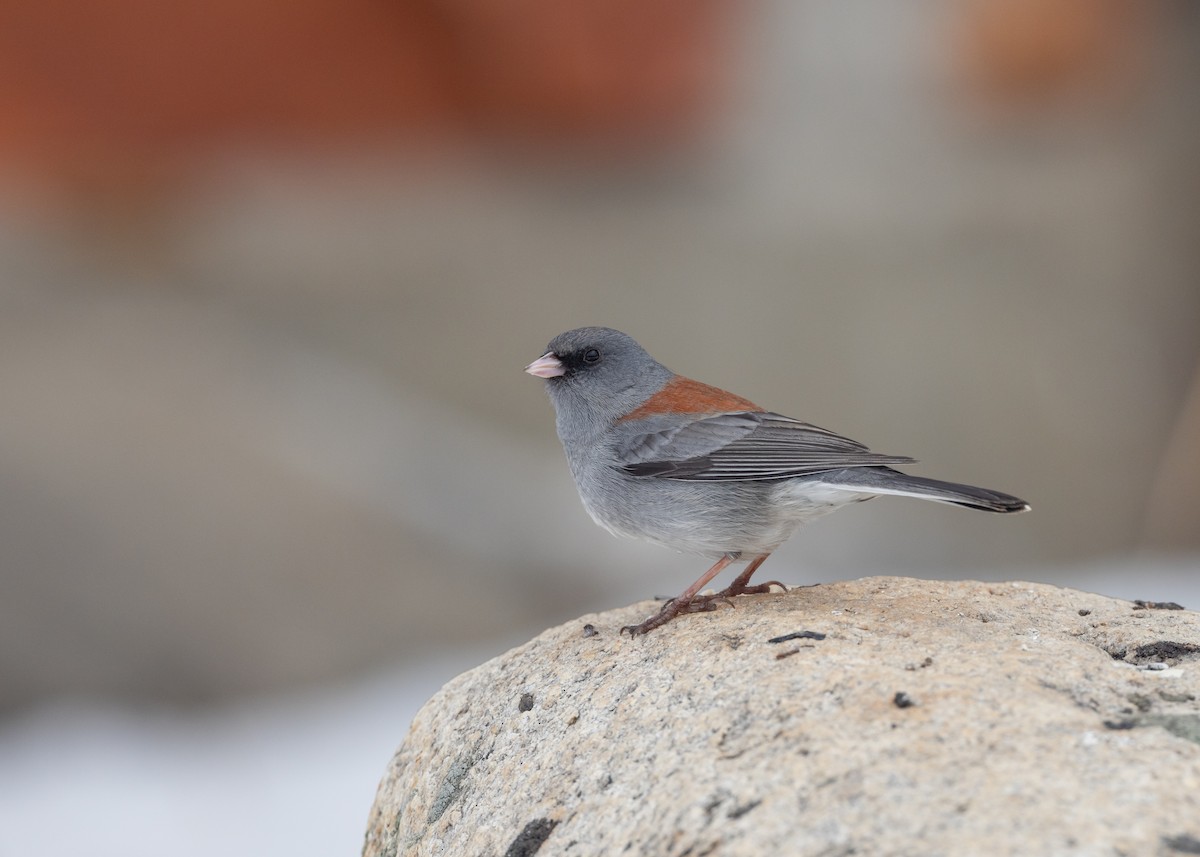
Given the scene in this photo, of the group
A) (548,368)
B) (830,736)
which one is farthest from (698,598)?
(830,736)

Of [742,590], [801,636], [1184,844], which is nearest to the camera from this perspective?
[1184,844]

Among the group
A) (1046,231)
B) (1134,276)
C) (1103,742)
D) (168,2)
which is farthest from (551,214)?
(1103,742)

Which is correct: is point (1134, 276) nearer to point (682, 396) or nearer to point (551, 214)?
point (551, 214)

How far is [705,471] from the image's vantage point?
2.85 metres

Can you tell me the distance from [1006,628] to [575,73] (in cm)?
527

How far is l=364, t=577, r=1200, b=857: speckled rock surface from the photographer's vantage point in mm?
1444

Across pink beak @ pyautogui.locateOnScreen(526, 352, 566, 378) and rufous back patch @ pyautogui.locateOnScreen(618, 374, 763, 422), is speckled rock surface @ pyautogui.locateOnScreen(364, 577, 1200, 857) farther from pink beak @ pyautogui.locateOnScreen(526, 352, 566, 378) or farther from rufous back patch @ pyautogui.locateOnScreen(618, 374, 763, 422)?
pink beak @ pyautogui.locateOnScreen(526, 352, 566, 378)

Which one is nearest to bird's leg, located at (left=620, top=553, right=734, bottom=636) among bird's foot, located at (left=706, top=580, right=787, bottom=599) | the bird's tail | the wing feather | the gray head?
bird's foot, located at (left=706, top=580, right=787, bottom=599)

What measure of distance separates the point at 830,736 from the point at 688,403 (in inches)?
58.8

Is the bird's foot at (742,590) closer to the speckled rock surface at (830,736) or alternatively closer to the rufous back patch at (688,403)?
the speckled rock surface at (830,736)

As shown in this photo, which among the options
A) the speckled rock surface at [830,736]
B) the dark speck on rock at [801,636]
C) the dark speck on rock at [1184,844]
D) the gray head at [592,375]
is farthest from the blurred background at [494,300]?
the dark speck on rock at [1184,844]

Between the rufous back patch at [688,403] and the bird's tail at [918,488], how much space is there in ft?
1.50

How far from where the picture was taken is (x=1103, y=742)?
1.60 m

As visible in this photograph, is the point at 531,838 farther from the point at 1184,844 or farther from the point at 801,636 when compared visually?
the point at 1184,844
